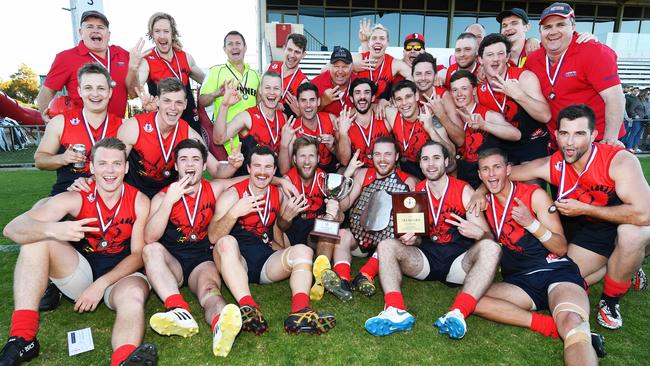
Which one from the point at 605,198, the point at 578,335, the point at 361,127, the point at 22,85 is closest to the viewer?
the point at 578,335

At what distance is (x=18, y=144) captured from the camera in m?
16.6

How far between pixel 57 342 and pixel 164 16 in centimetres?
358

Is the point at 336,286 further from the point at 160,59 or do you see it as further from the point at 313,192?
the point at 160,59

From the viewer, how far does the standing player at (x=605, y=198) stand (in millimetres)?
3170

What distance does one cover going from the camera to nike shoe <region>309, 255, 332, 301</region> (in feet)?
11.6

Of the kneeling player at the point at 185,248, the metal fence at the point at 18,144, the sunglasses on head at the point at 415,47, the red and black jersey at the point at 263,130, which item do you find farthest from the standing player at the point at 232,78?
the metal fence at the point at 18,144

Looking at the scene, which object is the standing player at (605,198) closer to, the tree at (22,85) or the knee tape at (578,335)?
the knee tape at (578,335)

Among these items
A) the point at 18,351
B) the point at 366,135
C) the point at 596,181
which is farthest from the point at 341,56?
the point at 18,351

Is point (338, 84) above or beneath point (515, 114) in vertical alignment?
above

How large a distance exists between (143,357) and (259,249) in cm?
139

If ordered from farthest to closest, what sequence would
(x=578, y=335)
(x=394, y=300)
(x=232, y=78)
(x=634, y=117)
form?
(x=634, y=117) < (x=232, y=78) < (x=394, y=300) < (x=578, y=335)

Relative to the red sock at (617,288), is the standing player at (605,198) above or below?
above

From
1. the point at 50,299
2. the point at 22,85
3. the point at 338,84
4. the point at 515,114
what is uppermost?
the point at 22,85

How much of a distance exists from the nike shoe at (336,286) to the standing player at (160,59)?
8.65ft
